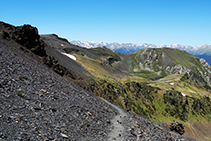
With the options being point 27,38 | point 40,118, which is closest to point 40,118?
point 40,118

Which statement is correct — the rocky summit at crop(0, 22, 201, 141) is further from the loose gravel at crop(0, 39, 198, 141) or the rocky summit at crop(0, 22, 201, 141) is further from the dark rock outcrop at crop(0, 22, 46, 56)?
the dark rock outcrop at crop(0, 22, 46, 56)

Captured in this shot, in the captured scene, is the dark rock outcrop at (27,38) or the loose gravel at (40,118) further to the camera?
the dark rock outcrop at (27,38)

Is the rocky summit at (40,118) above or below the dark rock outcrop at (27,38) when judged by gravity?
below

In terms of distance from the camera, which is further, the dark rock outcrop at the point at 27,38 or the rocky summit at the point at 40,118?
the dark rock outcrop at the point at 27,38

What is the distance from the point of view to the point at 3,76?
1970 cm

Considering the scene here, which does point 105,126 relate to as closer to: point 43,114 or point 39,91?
point 43,114

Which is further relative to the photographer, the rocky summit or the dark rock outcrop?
the dark rock outcrop

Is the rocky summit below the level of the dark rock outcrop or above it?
below

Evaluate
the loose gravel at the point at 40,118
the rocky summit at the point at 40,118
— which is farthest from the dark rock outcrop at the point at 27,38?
the rocky summit at the point at 40,118

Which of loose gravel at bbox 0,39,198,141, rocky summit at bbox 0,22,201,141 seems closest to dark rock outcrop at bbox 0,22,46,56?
loose gravel at bbox 0,39,198,141

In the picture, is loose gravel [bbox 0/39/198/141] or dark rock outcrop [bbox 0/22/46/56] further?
dark rock outcrop [bbox 0/22/46/56]

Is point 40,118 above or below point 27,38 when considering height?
below

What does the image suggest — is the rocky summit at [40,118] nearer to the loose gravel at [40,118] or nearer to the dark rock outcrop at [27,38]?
the loose gravel at [40,118]

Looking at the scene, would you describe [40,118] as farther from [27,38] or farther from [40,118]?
[27,38]
